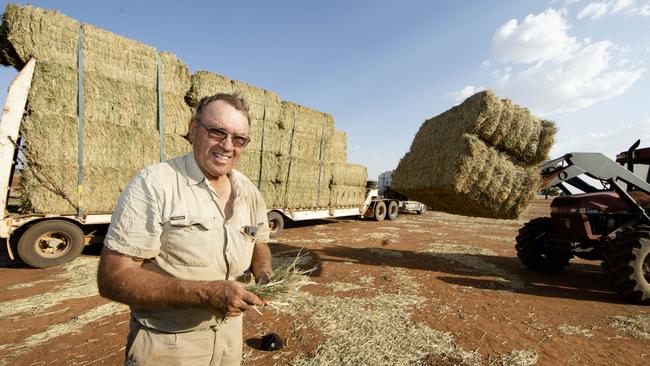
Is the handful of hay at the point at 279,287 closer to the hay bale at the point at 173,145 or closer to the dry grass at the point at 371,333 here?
the dry grass at the point at 371,333

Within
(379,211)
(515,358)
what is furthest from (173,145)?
(379,211)

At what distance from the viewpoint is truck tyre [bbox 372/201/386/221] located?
18.2 metres

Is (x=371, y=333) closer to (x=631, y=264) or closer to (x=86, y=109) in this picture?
(x=631, y=264)

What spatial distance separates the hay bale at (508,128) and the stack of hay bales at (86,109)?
8031 mm

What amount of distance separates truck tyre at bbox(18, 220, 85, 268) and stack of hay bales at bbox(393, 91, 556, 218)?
28.3 ft

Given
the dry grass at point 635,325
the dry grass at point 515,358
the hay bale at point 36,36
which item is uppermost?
the hay bale at point 36,36

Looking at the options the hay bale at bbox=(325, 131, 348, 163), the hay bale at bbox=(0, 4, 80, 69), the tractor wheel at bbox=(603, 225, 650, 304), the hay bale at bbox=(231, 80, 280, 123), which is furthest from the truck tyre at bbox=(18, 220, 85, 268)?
the tractor wheel at bbox=(603, 225, 650, 304)

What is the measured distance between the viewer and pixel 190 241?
1.81 metres

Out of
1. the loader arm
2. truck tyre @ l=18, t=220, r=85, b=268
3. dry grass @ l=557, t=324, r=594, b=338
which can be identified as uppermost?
the loader arm

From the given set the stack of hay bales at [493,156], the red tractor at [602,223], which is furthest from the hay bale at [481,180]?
the red tractor at [602,223]

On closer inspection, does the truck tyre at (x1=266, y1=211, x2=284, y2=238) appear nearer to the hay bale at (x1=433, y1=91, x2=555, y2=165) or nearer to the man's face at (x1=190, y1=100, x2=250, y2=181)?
the hay bale at (x1=433, y1=91, x2=555, y2=165)

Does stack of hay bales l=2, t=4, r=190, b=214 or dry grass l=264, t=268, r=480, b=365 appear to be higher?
stack of hay bales l=2, t=4, r=190, b=214

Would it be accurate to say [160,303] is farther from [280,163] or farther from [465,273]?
[280,163]

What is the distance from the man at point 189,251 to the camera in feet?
5.13
